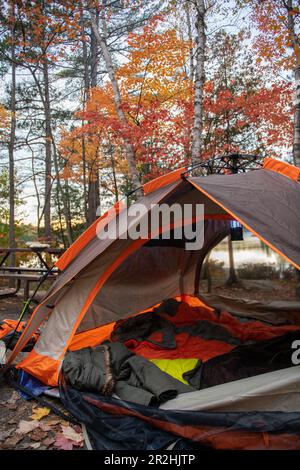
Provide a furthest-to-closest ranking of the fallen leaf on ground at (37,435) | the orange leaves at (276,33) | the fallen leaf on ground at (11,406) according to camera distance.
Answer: the orange leaves at (276,33), the fallen leaf on ground at (11,406), the fallen leaf on ground at (37,435)

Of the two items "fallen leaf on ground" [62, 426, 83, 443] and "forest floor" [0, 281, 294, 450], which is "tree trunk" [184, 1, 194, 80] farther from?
"fallen leaf on ground" [62, 426, 83, 443]

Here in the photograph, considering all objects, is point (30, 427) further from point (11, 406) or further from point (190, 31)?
point (190, 31)

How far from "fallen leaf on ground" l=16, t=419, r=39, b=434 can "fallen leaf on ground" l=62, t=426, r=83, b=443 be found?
0.70 ft

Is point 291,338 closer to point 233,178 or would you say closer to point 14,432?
point 233,178

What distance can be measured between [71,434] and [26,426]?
35 centimetres

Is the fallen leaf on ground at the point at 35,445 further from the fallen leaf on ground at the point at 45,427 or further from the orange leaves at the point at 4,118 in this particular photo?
the orange leaves at the point at 4,118

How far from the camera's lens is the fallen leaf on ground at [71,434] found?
2176 mm

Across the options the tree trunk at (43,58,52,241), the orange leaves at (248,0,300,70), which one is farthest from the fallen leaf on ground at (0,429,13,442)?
the tree trunk at (43,58,52,241)

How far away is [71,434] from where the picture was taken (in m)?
2.23

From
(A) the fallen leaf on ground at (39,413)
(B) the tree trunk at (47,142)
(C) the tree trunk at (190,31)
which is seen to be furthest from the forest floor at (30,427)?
(C) the tree trunk at (190,31)

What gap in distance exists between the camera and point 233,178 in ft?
8.54

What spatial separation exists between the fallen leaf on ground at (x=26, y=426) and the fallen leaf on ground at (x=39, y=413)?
60 mm

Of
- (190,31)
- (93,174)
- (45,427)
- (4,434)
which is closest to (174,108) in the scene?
(93,174)

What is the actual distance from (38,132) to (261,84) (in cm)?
733
